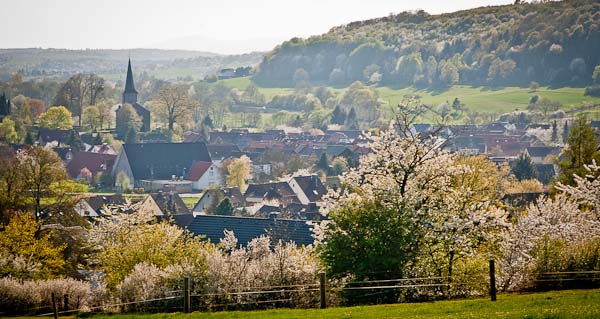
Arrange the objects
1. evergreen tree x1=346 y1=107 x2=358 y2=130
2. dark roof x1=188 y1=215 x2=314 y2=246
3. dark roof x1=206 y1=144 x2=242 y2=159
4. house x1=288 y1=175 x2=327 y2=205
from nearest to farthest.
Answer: dark roof x1=188 y1=215 x2=314 y2=246 < house x1=288 y1=175 x2=327 y2=205 < dark roof x1=206 y1=144 x2=242 y2=159 < evergreen tree x1=346 y1=107 x2=358 y2=130

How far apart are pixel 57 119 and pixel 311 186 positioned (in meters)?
57.5

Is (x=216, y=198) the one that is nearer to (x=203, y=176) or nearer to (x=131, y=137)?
(x=203, y=176)

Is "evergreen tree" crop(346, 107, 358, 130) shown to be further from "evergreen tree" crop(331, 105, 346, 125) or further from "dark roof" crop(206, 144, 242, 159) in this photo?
"dark roof" crop(206, 144, 242, 159)

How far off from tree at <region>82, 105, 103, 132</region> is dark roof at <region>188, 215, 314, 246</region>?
88976mm

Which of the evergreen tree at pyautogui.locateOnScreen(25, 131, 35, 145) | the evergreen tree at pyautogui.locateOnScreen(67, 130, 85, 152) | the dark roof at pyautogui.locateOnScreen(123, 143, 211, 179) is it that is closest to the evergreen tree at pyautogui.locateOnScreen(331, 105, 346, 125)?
the evergreen tree at pyautogui.locateOnScreen(67, 130, 85, 152)

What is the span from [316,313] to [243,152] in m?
102

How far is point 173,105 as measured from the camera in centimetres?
12900

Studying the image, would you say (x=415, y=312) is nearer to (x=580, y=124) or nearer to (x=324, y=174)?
(x=580, y=124)

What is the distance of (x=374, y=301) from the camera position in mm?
20578

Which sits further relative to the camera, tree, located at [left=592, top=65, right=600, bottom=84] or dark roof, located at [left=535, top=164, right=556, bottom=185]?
tree, located at [left=592, top=65, right=600, bottom=84]

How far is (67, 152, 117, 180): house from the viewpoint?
320 feet

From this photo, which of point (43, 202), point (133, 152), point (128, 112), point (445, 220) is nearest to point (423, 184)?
point (445, 220)

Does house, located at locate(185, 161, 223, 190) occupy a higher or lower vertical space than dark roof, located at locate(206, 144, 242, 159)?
higher

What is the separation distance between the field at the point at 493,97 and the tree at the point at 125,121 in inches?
1770
